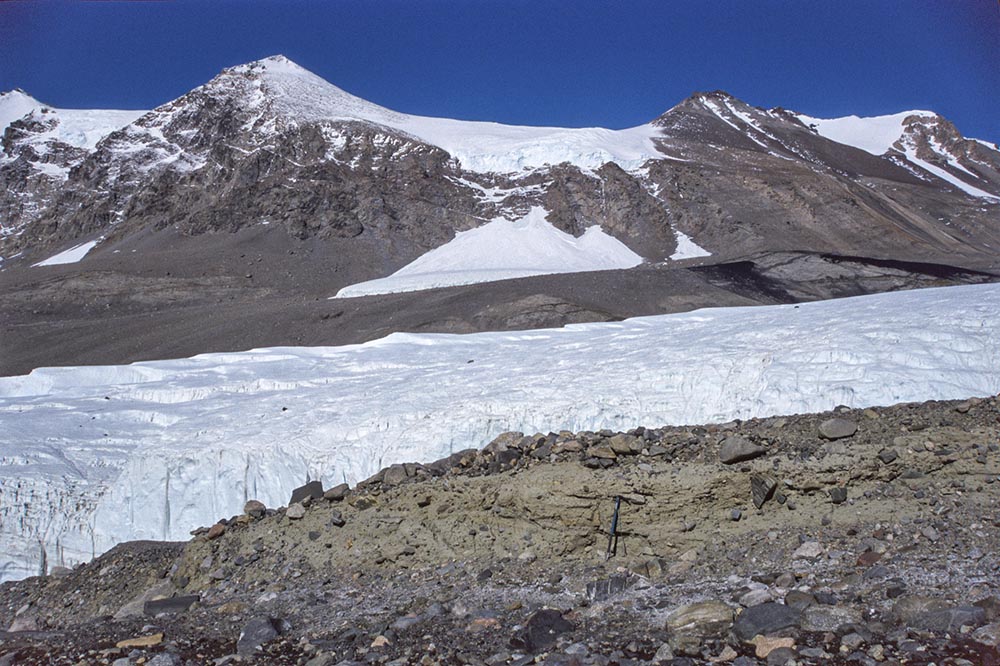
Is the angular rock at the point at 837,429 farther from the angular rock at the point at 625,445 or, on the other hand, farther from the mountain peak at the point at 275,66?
the mountain peak at the point at 275,66

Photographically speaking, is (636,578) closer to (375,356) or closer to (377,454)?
(377,454)

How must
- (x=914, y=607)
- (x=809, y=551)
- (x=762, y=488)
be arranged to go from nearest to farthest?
(x=914, y=607), (x=809, y=551), (x=762, y=488)

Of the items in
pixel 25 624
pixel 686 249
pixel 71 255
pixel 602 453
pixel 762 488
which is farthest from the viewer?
pixel 71 255

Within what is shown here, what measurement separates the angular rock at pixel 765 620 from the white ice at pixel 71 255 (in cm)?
6820

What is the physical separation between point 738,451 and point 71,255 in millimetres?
69047

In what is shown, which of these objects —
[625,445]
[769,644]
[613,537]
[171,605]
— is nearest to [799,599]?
[769,644]

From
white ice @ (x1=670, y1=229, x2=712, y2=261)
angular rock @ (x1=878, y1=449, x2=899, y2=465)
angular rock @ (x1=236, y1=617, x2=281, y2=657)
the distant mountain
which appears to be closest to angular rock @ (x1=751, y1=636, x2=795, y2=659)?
angular rock @ (x1=878, y1=449, x2=899, y2=465)

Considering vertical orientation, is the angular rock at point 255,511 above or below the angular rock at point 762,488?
below

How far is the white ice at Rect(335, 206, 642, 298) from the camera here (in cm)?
5284

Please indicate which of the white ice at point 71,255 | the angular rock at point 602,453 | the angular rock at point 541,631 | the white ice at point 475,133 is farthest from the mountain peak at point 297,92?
the angular rock at point 541,631

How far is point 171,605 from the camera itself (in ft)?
23.9

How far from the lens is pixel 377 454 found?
10852 mm

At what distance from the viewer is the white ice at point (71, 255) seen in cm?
6388

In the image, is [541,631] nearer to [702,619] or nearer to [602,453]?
[702,619]
